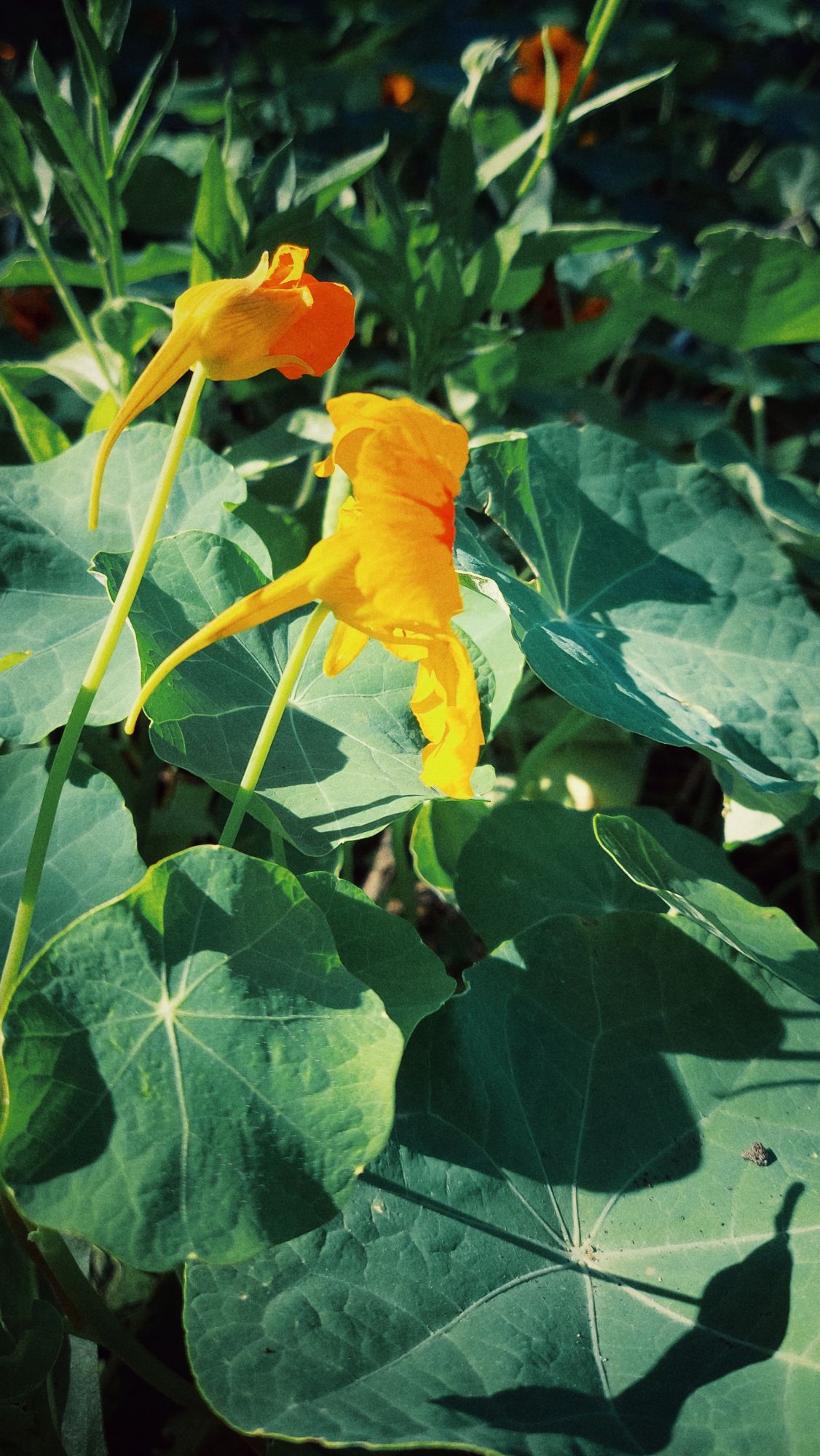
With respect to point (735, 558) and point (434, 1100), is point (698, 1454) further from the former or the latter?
point (735, 558)

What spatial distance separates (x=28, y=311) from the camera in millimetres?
1486

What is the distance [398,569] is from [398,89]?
1.88 metres

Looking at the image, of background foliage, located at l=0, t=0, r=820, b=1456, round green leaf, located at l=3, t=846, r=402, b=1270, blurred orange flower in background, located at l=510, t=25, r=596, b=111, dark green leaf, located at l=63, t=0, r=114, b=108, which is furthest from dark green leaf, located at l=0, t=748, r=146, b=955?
blurred orange flower in background, located at l=510, t=25, r=596, b=111

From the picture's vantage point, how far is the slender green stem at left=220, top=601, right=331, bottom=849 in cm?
53

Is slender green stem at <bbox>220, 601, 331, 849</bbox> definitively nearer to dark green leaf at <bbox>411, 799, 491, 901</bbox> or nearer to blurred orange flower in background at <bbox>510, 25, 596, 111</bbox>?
dark green leaf at <bbox>411, 799, 491, 901</bbox>

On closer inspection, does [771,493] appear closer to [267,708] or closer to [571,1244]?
[267,708]

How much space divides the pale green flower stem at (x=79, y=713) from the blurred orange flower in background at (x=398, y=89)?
1705 mm

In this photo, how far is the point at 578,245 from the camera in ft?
3.64

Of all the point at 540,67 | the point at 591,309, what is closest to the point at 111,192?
the point at 591,309

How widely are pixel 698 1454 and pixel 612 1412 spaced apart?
Answer: 5 cm

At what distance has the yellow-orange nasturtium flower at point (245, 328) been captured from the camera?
56cm

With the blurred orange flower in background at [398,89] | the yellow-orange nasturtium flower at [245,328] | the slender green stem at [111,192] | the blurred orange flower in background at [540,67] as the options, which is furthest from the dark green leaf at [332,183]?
the blurred orange flower in background at [398,89]

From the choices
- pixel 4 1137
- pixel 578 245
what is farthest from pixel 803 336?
pixel 4 1137

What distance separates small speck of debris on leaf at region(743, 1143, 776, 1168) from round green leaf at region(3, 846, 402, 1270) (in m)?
0.28
